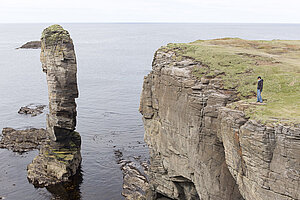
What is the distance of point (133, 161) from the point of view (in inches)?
2029

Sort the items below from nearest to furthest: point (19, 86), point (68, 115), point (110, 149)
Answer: point (68, 115) → point (110, 149) → point (19, 86)

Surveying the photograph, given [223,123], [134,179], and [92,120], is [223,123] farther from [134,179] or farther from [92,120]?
[92,120]

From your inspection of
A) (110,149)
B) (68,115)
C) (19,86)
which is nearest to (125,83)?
(19,86)

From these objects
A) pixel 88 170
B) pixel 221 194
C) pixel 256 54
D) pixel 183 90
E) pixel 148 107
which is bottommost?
pixel 88 170

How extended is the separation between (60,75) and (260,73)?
1175 inches

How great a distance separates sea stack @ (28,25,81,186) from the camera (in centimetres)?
4625

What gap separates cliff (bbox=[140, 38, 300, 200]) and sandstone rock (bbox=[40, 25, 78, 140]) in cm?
1591

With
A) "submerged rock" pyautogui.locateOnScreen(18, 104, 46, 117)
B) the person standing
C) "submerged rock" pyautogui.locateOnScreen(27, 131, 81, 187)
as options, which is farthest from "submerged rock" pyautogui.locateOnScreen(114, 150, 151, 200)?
"submerged rock" pyautogui.locateOnScreen(18, 104, 46, 117)

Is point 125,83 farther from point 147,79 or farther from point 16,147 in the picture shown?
point 147,79

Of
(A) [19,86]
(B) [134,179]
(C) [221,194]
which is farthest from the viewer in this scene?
(A) [19,86]

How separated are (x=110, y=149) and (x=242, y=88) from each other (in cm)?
3524

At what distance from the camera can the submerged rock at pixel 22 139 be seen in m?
57.2

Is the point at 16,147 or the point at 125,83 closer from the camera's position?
the point at 16,147

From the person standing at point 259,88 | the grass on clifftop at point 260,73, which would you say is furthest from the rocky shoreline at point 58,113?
the person standing at point 259,88
